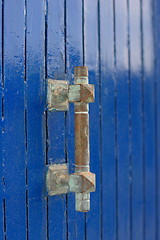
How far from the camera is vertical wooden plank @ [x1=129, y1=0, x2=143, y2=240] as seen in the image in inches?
53.3

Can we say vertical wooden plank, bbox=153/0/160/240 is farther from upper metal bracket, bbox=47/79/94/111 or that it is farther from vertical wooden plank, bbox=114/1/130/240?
upper metal bracket, bbox=47/79/94/111

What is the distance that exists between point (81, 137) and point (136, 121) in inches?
16.0

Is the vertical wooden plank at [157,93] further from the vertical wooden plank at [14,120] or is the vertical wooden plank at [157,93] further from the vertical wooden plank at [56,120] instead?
the vertical wooden plank at [14,120]

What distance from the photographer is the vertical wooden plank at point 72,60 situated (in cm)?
112

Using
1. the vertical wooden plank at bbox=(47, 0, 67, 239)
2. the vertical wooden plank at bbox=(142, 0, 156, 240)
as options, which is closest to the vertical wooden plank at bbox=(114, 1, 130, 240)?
the vertical wooden plank at bbox=(142, 0, 156, 240)

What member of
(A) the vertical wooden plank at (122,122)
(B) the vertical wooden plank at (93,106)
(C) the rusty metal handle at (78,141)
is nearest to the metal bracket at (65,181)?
(C) the rusty metal handle at (78,141)

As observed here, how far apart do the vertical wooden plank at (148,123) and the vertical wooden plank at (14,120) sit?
0.57 metres

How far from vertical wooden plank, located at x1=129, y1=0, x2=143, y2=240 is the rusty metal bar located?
1.22 ft

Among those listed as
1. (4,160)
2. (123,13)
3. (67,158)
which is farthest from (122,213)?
(123,13)

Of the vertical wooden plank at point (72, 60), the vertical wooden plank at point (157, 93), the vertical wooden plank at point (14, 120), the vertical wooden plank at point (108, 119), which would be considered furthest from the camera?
the vertical wooden plank at point (157, 93)

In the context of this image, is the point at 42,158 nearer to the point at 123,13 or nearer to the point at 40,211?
the point at 40,211

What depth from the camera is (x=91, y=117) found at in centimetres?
119

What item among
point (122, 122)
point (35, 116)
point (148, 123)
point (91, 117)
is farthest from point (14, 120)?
point (148, 123)

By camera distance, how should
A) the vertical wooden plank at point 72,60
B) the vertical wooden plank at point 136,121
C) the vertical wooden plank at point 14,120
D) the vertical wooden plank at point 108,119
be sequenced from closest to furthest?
1. the vertical wooden plank at point 14,120
2. the vertical wooden plank at point 72,60
3. the vertical wooden plank at point 108,119
4. the vertical wooden plank at point 136,121
